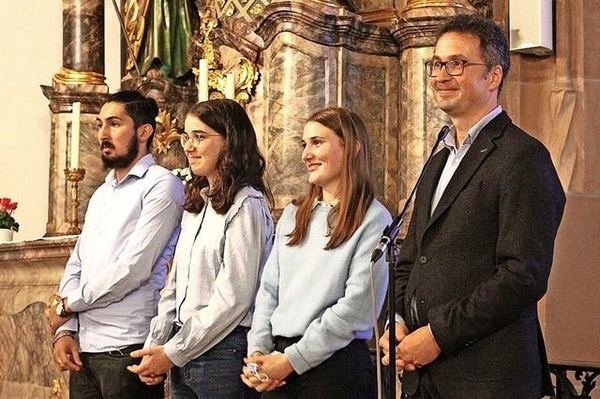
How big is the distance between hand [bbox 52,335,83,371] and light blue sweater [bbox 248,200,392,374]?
2.83 feet

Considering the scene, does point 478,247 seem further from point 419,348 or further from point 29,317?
point 29,317

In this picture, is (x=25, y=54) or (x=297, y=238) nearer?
(x=297, y=238)

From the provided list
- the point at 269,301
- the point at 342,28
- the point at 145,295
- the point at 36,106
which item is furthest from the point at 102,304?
the point at 36,106

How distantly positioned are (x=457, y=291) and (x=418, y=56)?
2868 millimetres

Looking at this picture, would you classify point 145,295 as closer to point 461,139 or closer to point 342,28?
point 461,139

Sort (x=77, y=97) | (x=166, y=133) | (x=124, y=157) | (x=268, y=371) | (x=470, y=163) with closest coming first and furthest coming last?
(x=470, y=163) → (x=268, y=371) → (x=124, y=157) → (x=166, y=133) → (x=77, y=97)

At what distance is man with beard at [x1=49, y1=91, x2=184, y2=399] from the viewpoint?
423cm

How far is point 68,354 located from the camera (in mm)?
4359

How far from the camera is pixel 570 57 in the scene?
5.55 m

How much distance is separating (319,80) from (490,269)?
2.82 meters

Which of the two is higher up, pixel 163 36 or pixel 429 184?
pixel 163 36

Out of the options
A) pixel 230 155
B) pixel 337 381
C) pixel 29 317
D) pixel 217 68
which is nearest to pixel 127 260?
pixel 230 155

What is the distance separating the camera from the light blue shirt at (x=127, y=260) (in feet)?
13.9

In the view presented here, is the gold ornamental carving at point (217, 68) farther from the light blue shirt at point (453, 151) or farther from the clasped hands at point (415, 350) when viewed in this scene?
the clasped hands at point (415, 350)
